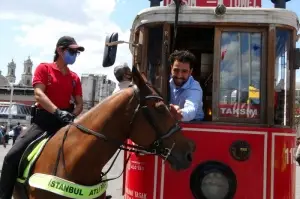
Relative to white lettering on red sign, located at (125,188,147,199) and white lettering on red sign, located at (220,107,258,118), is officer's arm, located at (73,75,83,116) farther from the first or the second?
white lettering on red sign, located at (220,107,258,118)

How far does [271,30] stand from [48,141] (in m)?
2.70

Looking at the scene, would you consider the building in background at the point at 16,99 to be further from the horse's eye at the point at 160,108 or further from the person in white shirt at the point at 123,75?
the horse's eye at the point at 160,108

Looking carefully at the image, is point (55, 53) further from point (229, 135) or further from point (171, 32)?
point (229, 135)

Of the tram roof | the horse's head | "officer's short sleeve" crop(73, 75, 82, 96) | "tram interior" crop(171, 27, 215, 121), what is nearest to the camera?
the horse's head

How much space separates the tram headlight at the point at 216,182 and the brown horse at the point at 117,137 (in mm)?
1197

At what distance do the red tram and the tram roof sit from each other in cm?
1

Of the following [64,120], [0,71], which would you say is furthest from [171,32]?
[0,71]

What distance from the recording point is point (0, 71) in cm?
11581

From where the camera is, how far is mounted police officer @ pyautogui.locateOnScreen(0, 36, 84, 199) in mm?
3893

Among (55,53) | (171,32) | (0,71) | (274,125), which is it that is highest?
(0,71)

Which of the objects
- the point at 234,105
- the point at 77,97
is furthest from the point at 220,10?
the point at 77,97

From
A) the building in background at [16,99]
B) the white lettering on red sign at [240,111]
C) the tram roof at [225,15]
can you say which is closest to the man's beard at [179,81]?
the white lettering on red sign at [240,111]

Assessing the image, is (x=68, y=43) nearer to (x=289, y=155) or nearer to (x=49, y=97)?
(x=49, y=97)

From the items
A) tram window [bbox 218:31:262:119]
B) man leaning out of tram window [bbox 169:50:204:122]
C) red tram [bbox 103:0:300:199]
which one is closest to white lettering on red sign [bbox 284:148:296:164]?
red tram [bbox 103:0:300:199]
